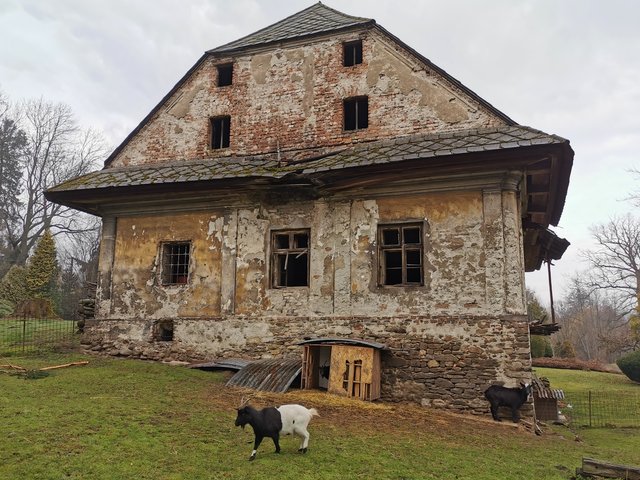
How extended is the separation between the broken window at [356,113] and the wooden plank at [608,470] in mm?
8897

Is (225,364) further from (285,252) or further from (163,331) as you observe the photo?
(285,252)

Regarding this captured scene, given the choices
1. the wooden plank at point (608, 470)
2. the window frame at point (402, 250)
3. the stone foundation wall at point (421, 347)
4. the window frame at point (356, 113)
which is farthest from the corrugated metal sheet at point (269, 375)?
the window frame at point (356, 113)

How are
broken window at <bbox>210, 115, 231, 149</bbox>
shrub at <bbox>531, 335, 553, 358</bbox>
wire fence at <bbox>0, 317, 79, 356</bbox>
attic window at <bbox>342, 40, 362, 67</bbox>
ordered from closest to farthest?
attic window at <bbox>342, 40, 362, 67</bbox>, broken window at <bbox>210, 115, 231, 149</bbox>, wire fence at <bbox>0, 317, 79, 356</bbox>, shrub at <bbox>531, 335, 553, 358</bbox>

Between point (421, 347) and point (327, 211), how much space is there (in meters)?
3.78

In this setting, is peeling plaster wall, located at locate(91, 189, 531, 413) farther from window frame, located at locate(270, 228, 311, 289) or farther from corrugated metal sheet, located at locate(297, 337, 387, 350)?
corrugated metal sheet, located at locate(297, 337, 387, 350)

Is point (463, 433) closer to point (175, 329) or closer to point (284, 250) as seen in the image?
point (284, 250)

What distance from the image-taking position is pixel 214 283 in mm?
13344

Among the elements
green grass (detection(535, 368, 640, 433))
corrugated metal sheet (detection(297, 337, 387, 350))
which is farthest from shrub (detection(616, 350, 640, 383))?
corrugated metal sheet (detection(297, 337, 387, 350))

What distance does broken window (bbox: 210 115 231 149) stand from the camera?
48.7ft

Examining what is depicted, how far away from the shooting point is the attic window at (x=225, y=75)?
49.4 ft

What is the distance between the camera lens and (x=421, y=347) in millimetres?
11180

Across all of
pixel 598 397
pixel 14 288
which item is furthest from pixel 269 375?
pixel 14 288

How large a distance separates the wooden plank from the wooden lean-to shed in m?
4.36

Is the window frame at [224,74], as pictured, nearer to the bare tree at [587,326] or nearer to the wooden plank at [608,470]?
the wooden plank at [608,470]
